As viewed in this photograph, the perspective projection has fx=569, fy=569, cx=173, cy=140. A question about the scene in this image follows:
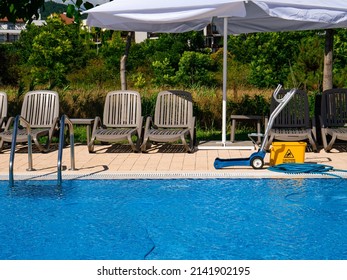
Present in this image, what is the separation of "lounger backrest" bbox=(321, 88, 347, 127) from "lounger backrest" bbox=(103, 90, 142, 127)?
3.43 meters

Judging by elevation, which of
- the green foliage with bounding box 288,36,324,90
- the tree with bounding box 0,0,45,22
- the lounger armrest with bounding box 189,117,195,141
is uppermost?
the tree with bounding box 0,0,45,22

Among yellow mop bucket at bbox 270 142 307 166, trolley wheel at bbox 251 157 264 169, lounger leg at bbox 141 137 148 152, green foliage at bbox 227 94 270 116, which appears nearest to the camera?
trolley wheel at bbox 251 157 264 169

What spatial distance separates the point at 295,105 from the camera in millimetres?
10617

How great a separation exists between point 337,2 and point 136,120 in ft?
13.2

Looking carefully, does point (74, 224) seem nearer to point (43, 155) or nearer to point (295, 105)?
point (43, 155)

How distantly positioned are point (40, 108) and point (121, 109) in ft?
5.01

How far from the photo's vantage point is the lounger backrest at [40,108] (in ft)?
34.9

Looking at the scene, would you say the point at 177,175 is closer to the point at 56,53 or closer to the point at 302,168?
the point at 302,168

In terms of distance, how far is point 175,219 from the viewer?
21.2 ft

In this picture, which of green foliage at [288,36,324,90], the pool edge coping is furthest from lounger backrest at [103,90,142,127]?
green foliage at [288,36,324,90]

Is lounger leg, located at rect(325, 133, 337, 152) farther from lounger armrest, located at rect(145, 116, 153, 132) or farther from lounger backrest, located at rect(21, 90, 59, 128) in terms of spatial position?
lounger backrest, located at rect(21, 90, 59, 128)

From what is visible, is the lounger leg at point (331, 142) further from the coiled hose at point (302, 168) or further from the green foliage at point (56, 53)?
the green foliage at point (56, 53)

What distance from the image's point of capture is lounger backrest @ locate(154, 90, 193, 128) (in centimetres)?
1060
